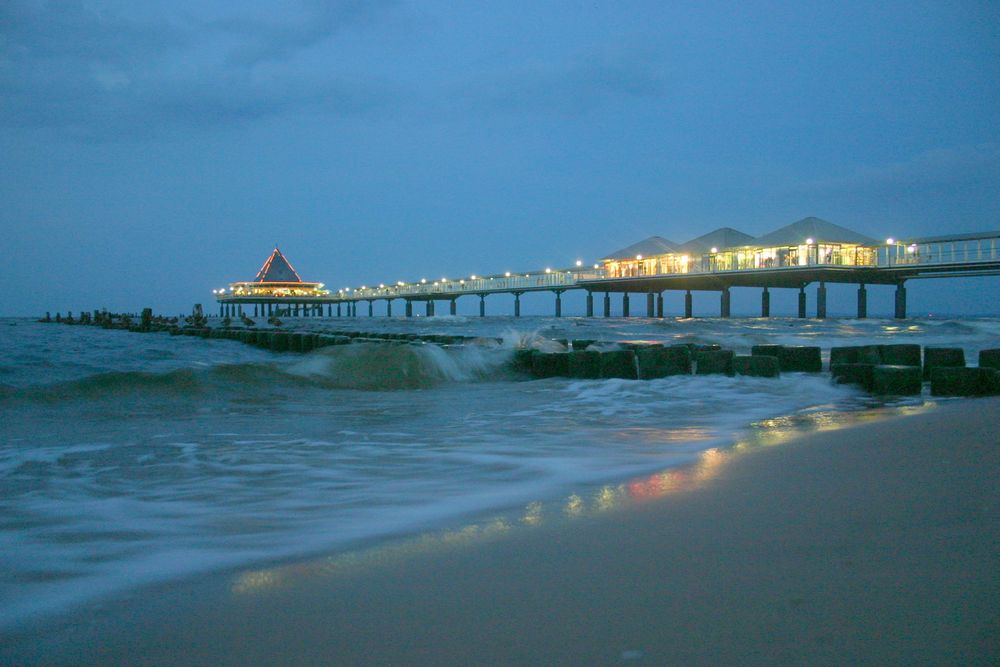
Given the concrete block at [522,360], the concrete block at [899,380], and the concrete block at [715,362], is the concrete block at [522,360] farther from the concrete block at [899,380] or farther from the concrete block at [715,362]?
the concrete block at [899,380]

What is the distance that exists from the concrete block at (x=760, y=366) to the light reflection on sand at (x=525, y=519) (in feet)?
12.2

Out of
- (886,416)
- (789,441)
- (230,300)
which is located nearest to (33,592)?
(789,441)

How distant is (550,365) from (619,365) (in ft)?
4.09

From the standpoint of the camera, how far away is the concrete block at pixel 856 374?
6871 millimetres

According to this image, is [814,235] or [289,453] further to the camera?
[814,235]

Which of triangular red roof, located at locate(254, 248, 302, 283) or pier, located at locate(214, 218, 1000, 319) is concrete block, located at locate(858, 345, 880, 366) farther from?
Result: triangular red roof, located at locate(254, 248, 302, 283)

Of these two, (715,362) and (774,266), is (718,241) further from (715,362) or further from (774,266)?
(715,362)

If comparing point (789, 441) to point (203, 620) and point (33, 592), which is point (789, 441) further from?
point (33, 592)

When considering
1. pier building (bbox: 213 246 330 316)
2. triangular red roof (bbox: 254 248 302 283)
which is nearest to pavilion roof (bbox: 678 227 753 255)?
pier building (bbox: 213 246 330 316)

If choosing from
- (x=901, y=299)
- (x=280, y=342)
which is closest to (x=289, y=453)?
(x=280, y=342)

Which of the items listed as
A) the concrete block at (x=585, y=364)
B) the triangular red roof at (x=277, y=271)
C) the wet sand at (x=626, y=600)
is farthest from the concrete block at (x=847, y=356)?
the triangular red roof at (x=277, y=271)

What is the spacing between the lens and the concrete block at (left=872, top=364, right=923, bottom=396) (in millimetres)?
6309

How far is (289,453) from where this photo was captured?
4.10 metres

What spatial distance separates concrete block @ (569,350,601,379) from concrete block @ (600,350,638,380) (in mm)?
95
